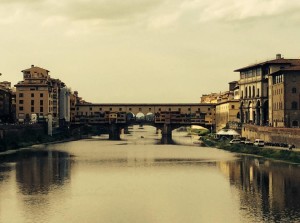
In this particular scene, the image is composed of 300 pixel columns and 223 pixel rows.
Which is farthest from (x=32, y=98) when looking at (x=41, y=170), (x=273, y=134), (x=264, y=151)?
(x=41, y=170)

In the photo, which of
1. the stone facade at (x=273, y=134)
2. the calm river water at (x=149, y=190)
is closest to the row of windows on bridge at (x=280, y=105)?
the stone facade at (x=273, y=134)

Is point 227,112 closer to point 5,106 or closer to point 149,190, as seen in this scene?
point 5,106

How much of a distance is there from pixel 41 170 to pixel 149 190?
864 inches

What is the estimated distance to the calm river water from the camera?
44.6m

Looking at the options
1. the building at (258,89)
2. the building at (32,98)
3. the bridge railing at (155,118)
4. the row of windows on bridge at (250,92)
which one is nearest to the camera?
the building at (258,89)

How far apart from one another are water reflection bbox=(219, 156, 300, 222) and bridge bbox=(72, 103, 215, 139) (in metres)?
91.7

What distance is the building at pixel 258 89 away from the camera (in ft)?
405

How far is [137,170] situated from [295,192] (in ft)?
83.4

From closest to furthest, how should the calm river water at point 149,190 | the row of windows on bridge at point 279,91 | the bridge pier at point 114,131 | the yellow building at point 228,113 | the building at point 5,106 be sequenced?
the calm river water at point 149,190 < the row of windows on bridge at point 279,91 < the building at point 5,106 < the yellow building at point 228,113 < the bridge pier at point 114,131

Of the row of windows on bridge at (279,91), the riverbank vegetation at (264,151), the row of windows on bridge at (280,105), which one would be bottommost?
the riverbank vegetation at (264,151)

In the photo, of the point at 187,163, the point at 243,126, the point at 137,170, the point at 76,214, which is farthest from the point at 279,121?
the point at 76,214

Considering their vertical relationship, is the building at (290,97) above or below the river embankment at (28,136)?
above

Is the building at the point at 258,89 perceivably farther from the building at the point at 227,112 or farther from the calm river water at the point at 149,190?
the calm river water at the point at 149,190

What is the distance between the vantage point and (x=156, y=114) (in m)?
178
